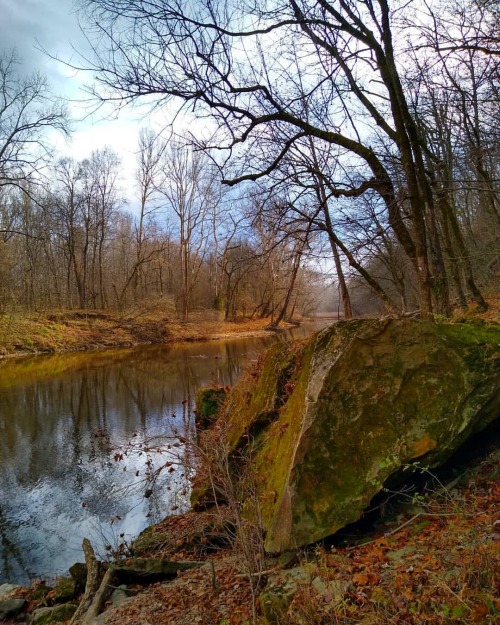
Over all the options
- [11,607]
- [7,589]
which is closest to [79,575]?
[11,607]

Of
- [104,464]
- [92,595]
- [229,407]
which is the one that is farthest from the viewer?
[104,464]

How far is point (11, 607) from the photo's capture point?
4.50 metres

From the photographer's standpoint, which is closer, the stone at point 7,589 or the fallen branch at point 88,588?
the fallen branch at point 88,588

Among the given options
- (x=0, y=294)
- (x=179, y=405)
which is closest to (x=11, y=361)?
(x=0, y=294)

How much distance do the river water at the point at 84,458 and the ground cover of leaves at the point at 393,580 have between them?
1.68 m

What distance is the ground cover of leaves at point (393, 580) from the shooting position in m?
2.22

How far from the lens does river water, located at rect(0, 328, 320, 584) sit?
6.13 m

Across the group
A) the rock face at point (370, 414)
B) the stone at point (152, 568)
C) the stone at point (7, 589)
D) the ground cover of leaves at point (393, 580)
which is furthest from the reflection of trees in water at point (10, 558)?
the rock face at point (370, 414)

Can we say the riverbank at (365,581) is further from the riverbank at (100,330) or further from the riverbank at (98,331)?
the riverbank at (98,331)

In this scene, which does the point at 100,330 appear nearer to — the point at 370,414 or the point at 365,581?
the point at 370,414

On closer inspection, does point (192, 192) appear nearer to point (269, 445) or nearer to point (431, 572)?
point (269, 445)

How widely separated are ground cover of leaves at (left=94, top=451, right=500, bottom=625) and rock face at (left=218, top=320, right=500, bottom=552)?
0.33 m

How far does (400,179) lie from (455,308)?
30.6ft

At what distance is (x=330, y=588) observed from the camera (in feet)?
9.04
